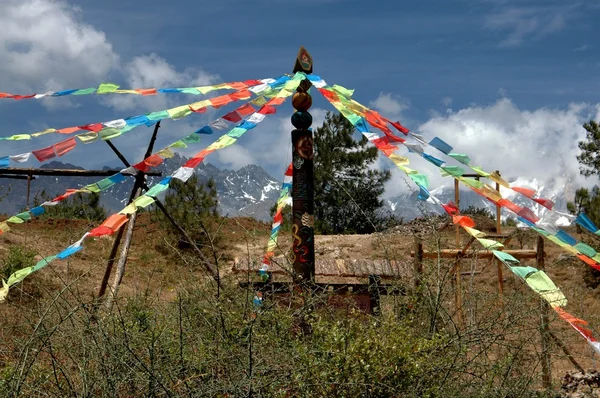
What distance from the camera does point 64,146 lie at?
5.99 meters

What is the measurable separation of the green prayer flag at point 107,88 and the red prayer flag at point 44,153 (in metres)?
0.86

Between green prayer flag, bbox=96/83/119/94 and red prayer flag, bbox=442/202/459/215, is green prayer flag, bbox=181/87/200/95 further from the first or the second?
red prayer flag, bbox=442/202/459/215

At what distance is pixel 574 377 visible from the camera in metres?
7.67

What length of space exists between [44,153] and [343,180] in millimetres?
17228

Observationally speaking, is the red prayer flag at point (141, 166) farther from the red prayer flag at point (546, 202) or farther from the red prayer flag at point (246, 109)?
the red prayer flag at point (546, 202)

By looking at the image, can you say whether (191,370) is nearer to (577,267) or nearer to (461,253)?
(461,253)

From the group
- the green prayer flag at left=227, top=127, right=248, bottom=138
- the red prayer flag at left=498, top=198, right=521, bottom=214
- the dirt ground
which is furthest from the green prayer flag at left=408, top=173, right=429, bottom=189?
the dirt ground

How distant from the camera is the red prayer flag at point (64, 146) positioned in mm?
5953

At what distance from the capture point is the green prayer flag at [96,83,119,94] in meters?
6.55

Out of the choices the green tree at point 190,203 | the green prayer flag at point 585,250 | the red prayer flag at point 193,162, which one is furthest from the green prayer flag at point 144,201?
the green tree at point 190,203

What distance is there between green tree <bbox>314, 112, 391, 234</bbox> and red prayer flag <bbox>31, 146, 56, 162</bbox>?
661 inches

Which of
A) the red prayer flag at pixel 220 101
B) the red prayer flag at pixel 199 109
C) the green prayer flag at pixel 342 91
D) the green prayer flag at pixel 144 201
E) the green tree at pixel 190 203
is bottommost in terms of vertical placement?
the green prayer flag at pixel 144 201

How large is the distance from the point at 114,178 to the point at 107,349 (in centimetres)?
245

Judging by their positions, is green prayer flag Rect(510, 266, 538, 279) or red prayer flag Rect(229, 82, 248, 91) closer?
green prayer flag Rect(510, 266, 538, 279)
